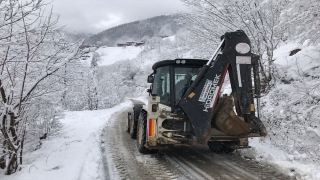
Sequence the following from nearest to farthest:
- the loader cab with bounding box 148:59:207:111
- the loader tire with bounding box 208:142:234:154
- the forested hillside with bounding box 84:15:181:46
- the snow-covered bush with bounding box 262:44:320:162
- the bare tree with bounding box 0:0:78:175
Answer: the bare tree with bounding box 0:0:78:175, the snow-covered bush with bounding box 262:44:320:162, the loader cab with bounding box 148:59:207:111, the loader tire with bounding box 208:142:234:154, the forested hillside with bounding box 84:15:181:46

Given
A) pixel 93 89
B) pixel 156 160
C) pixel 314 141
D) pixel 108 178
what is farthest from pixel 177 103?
pixel 93 89

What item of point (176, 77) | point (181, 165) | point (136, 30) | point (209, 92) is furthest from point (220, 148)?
point (136, 30)

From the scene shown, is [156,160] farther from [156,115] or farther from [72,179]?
[72,179]

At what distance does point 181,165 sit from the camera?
5.93m

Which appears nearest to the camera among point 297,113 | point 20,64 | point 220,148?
point 20,64

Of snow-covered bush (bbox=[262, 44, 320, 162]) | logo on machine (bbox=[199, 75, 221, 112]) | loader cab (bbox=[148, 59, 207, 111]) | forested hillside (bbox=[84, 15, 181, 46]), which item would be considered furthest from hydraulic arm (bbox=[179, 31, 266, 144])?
forested hillside (bbox=[84, 15, 181, 46])

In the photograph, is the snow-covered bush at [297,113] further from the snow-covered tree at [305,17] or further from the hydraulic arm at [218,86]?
the hydraulic arm at [218,86]

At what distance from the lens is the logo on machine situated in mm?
5535

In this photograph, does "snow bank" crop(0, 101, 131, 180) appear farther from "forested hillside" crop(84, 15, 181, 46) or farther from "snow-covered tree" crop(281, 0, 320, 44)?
"forested hillside" crop(84, 15, 181, 46)

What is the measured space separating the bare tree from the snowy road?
1.96m

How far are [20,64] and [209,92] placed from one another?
148 inches

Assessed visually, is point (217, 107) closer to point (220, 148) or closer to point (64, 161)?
point (220, 148)

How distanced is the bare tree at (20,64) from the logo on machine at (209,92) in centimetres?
266

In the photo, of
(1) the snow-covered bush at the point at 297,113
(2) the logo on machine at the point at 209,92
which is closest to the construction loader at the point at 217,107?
(2) the logo on machine at the point at 209,92
